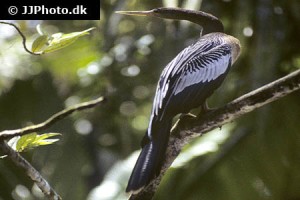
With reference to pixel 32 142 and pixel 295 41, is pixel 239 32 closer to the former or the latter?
pixel 295 41

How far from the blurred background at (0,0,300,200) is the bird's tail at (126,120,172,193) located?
429 millimetres

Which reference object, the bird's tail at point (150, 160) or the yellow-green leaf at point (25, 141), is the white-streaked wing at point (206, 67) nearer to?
the bird's tail at point (150, 160)

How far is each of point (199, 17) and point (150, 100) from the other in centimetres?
76

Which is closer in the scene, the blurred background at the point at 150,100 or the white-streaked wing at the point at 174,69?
the white-streaked wing at the point at 174,69

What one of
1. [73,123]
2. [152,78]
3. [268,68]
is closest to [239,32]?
[268,68]

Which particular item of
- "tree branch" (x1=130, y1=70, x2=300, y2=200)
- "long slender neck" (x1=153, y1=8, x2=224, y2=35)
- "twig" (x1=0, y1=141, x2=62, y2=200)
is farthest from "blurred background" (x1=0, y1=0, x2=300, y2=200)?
"twig" (x1=0, y1=141, x2=62, y2=200)

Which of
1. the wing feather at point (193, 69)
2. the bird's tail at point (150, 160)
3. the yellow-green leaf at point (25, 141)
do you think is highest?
the wing feather at point (193, 69)

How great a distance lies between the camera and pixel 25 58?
265 cm

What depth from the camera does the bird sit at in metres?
1.54

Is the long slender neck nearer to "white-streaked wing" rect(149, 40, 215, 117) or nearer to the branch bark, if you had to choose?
"white-streaked wing" rect(149, 40, 215, 117)

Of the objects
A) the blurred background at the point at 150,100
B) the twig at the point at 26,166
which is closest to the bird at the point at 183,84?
the twig at the point at 26,166

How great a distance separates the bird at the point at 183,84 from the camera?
1.54 meters

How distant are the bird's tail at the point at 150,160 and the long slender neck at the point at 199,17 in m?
0.24

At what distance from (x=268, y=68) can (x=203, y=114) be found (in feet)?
1.68
